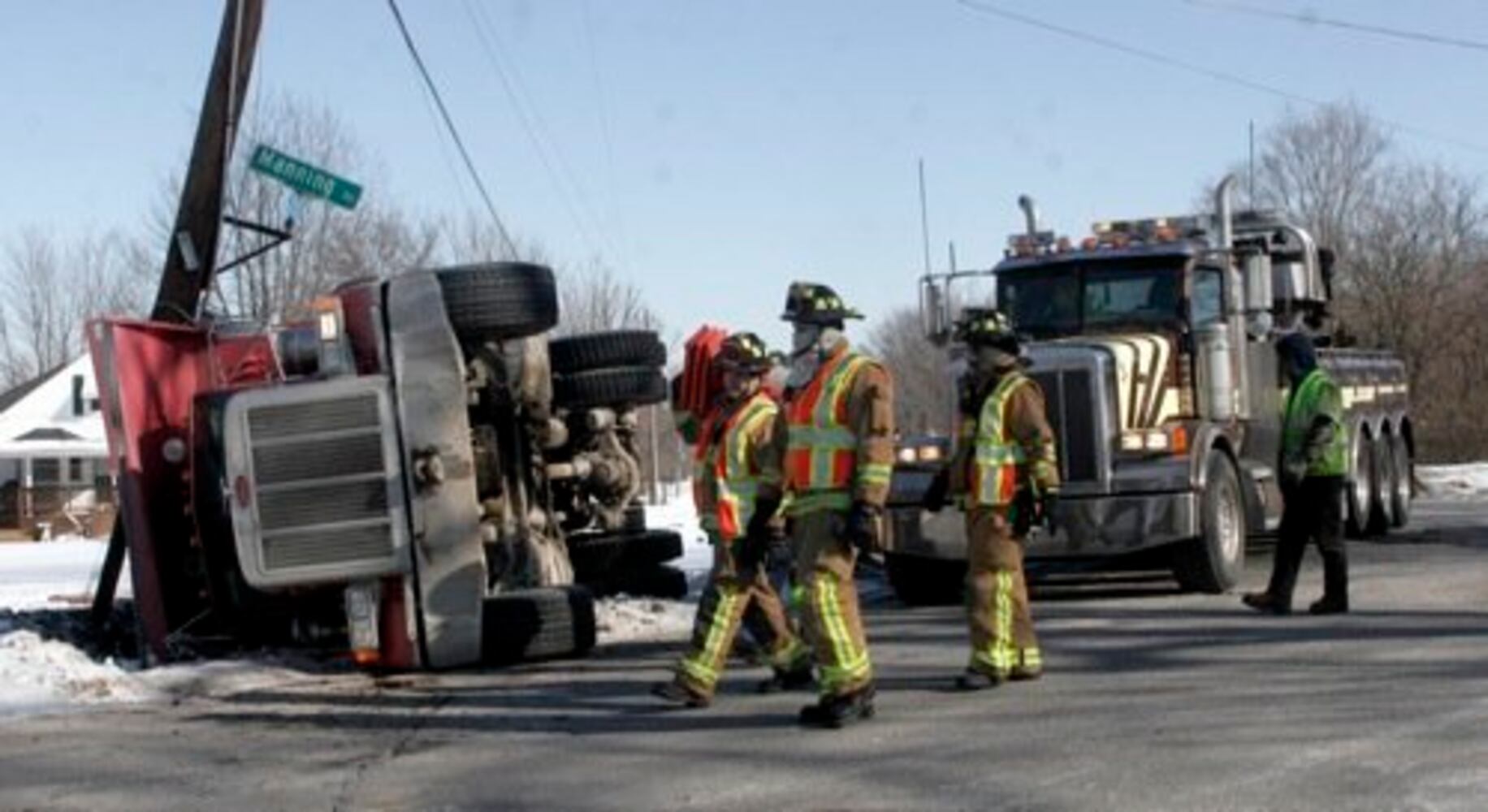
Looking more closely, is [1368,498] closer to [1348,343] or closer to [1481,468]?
[1348,343]

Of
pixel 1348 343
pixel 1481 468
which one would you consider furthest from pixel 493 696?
pixel 1481 468

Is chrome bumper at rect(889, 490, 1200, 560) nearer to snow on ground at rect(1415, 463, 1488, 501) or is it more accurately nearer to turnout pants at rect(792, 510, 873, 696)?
turnout pants at rect(792, 510, 873, 696)

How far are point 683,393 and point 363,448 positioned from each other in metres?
1.81

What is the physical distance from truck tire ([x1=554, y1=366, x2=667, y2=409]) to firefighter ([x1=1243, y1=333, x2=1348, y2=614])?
415 centimetres

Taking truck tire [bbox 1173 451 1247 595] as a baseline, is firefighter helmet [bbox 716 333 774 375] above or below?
above

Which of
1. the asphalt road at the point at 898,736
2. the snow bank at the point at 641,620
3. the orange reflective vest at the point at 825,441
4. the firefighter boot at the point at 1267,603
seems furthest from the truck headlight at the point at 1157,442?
the orange reflective vest at the point at 825,441

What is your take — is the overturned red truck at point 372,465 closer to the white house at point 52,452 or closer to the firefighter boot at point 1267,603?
the firefighter boot at point 1267,603

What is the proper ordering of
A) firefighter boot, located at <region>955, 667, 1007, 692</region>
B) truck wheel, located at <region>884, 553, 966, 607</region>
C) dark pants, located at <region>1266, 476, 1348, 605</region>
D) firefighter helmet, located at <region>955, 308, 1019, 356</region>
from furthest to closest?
truck wheel, located at <region>884, 553, 966, 607</region> → dark pants, located at <region>1266, 476, 1348, 605</region> → firefighter helmet, located at <region>955, 308, 1019, 356</region> → firefighter boot, located at <region>955, 667, 1007, 692</region>

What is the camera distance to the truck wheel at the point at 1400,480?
1958cm

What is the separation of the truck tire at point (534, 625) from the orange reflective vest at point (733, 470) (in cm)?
160

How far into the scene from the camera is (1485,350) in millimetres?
54531

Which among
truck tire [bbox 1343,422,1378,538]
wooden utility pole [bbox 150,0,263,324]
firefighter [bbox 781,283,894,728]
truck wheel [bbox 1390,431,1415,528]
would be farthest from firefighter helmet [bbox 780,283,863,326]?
truck wheel [bbox 1390,431,1415,528]

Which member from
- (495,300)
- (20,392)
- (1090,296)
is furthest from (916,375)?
(495,300)

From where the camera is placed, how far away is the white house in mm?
43125
